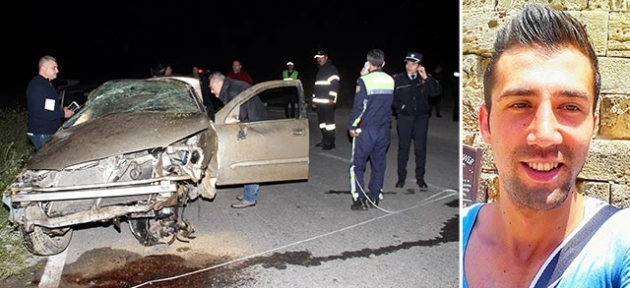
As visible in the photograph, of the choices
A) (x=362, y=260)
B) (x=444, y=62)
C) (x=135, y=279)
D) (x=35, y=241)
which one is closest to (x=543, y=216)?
(x=362, y=260)

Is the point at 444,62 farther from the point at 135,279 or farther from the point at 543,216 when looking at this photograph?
the point at 543,216

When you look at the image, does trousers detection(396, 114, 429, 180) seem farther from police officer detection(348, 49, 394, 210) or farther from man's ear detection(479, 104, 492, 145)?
man's ear detection(479, 104, 492, 145)

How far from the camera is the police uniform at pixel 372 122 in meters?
6.40

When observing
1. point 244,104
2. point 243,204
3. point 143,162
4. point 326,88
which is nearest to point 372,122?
point 244,104

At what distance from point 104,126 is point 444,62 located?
26421 millimetres

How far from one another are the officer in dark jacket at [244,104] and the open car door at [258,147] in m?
0.15

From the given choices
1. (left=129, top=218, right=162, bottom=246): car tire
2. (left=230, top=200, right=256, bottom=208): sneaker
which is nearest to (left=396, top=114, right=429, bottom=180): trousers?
(left=230, top=200, right=256, bottom=208): sneaker

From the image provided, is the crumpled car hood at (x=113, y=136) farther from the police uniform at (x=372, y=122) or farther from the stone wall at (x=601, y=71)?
the stone wall at (x=601, y=71)

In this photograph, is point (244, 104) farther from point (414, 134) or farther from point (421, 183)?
point (421, 183)

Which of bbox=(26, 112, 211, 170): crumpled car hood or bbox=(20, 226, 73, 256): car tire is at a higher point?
bbox=(26, 112, 211, 170): crumpled car hood

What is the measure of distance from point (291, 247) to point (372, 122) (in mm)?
1796

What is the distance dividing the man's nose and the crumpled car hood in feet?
13.4

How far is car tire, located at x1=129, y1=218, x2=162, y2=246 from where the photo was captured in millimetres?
5602

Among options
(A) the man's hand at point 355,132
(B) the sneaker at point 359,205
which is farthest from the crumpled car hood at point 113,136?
(B) the sneaker at point 359,205
